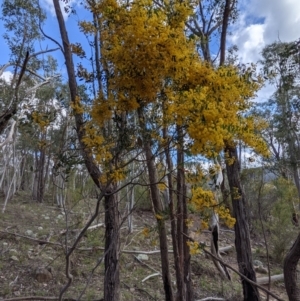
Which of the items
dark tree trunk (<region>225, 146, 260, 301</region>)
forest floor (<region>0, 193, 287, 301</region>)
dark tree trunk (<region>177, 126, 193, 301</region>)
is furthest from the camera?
forest floor (<region>0, 193, 287, 301</region>)

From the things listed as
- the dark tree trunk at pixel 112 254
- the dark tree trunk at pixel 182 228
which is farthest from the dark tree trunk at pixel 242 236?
the dark tree trunk at pixel 112 254

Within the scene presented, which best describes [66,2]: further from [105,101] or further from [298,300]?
[298,300]

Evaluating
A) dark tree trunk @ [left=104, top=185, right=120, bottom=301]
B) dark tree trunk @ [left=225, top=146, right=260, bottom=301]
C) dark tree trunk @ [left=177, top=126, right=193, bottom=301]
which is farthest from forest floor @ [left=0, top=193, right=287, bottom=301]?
dark tree trunk @ [left=225, top=146, right=260, bottom=301]

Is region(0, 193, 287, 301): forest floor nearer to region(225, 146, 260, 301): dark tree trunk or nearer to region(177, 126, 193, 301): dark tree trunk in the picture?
region(177, 126, 193, 301): dark tree trunk

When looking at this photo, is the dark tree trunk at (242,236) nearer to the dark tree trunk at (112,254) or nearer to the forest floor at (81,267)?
the forest floor at (81,267)

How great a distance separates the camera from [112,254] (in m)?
3.29

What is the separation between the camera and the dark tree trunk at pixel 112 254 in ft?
10.6

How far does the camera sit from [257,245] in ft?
29.5

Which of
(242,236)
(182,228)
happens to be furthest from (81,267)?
(182,228)

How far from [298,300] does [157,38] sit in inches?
128

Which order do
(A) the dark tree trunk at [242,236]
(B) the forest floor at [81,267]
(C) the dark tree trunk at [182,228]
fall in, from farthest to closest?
1. (B) the forest floor at [81,267]
2. (A) the dark tree trunk at [242,236]
3. (C) the dark tree trunk at [182,228]

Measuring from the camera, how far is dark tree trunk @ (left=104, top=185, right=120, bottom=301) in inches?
127

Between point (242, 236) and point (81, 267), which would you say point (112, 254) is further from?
point (81, 267)

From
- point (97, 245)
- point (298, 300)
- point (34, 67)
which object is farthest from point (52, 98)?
point (298, 300)
